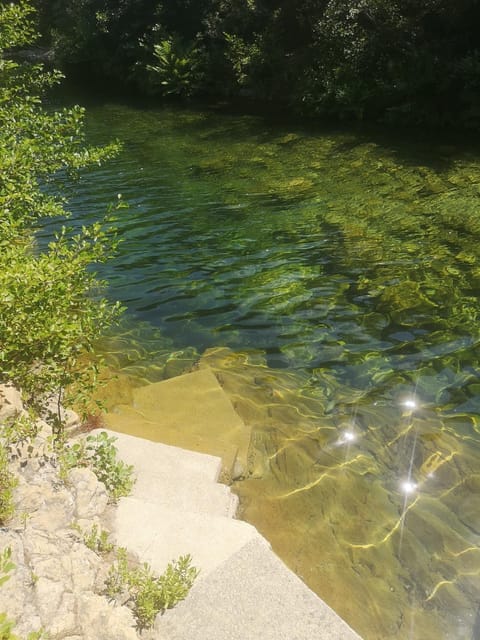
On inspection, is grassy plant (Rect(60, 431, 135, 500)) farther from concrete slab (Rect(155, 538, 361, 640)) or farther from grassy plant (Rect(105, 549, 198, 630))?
concrete slab (Rect(155, 538, 361, 640))

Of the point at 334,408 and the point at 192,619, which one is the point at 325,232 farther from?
the point at 192,619

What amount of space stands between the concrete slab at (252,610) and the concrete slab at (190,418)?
1.24 m

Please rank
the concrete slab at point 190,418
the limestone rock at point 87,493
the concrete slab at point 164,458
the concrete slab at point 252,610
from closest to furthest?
the concrete slab at point 252,610
the limestone rock at point 87,493
the concrete slab at point 164,458
the concrete slab at point 190,418

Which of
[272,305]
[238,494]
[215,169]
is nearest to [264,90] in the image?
[215,169]

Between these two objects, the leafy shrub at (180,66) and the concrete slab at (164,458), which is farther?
the leafy shrub at (180,66)

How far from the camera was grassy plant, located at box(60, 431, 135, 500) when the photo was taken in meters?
3.85

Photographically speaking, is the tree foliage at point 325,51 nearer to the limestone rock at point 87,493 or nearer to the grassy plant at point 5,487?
the limestone rock at point 87,493

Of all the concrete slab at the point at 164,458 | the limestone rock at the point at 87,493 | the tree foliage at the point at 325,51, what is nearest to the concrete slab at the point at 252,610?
the limestone rock at the point at 87,493

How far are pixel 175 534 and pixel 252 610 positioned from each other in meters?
0.73

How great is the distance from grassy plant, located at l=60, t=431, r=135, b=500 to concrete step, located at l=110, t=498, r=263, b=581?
0.46 ft

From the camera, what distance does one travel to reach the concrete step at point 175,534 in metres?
3.36

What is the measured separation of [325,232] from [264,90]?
43.9 ft

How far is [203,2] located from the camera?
23547 mm

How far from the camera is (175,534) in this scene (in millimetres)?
3521
